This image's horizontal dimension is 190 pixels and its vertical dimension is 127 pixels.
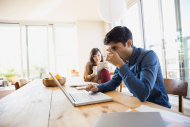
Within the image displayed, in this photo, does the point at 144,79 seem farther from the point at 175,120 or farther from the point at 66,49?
the point at 66,49

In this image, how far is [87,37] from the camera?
17.1 feet

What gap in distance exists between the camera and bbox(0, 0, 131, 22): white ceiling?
3742 mm

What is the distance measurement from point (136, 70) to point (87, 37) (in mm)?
4345

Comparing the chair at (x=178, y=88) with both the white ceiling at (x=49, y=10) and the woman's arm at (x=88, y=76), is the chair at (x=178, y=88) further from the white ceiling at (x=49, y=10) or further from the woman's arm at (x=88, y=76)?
the white ceiling at (x=49, y=10)

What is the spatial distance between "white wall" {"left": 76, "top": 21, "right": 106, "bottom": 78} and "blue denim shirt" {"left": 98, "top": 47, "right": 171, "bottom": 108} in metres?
3.99

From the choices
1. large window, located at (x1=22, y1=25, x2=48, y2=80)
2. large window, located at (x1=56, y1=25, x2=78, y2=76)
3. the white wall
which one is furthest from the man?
large window, located at (x1=22, y1=25, x2=48, y2=80)

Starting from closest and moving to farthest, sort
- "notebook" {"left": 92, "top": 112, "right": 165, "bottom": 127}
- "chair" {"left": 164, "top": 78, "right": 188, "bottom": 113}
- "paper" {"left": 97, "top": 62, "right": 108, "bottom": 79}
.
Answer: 1. "notebook" {"left": 92, "top": 112, "right": 165, "bottom": 127}
2. "chair" {"left": 164, "top": 78, "right": 188, "bottom": 113}
3. "paper" {"left": 97, "top": 62, "right": 108, "bottom": 79}

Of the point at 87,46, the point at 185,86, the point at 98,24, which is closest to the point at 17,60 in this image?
the point at 87,46

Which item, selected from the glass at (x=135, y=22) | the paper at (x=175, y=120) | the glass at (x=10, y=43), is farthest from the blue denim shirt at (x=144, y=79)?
the glass at (x=10, y=43)

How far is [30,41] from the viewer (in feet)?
17.3

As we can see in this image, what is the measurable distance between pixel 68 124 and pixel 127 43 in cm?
79

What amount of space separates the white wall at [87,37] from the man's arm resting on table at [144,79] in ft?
13.9

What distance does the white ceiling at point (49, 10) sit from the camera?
374cm

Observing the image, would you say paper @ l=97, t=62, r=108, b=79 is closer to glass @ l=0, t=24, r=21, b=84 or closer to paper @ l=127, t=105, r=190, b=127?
paper @ l=127, t=105, r=190, b=127
